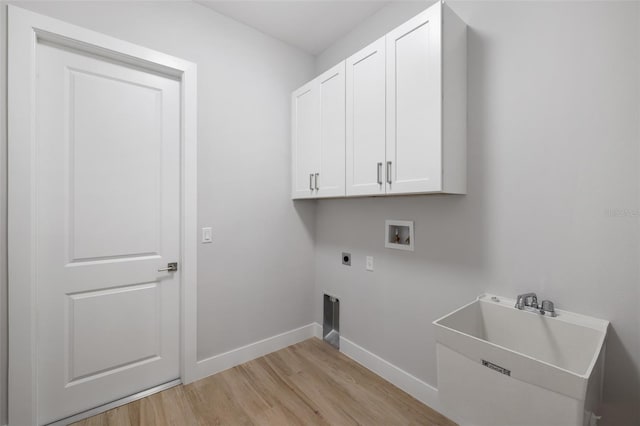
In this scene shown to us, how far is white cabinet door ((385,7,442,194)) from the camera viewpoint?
1.41 metres

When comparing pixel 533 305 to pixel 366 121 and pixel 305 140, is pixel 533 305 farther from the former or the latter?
pixel 305 140

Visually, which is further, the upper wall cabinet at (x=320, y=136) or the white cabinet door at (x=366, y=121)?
the upper wall cabinet at (x=320, y=136)

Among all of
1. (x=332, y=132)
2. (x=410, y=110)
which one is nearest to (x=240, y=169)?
(x=332, y=132)

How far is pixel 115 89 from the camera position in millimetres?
1729

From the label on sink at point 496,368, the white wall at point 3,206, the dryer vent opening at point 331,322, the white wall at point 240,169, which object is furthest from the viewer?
the dryer vent opening at point 331,322

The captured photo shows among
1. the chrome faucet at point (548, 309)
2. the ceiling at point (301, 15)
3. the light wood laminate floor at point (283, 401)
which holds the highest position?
the ceiling at point (301, 15)

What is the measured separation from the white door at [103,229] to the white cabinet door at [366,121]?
4.10 ft

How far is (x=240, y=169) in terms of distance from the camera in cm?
221

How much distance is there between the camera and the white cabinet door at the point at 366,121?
169 centimetres

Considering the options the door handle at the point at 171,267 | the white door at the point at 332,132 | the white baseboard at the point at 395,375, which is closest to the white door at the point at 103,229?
the door handle at the point at 171,267

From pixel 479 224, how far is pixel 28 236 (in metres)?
2.44

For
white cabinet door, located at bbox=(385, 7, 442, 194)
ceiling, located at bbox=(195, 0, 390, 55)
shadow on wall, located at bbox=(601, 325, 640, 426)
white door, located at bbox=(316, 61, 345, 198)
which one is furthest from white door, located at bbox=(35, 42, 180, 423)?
shadow on wall, located at bbox=(601, 325, 640, 426)

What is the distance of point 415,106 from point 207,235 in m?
1.66

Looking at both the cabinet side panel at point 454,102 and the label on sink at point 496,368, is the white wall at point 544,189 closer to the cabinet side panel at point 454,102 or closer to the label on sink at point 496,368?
the cabinet side panel at point 454,102
